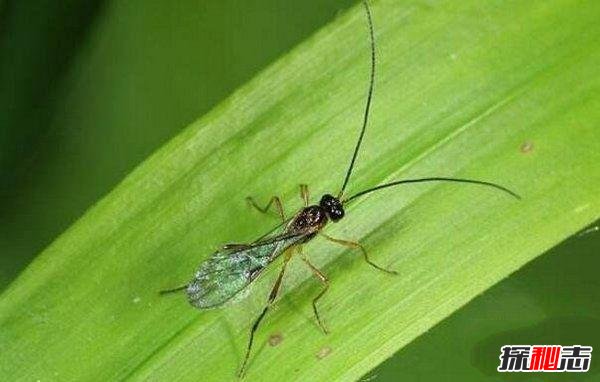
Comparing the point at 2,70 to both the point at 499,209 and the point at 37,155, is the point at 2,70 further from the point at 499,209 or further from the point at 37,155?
the point at 499,209

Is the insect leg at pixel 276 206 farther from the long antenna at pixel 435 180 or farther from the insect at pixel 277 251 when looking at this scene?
the long antenna at pixel 435 180

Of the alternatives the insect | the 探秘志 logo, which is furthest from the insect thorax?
the 探秘志 logo

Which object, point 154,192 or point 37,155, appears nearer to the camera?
point 154,192

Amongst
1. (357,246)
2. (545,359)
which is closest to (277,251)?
(357,246)

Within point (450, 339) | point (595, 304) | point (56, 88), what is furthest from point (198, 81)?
point (595, 304)

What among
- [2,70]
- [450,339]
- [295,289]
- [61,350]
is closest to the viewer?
[61,350]

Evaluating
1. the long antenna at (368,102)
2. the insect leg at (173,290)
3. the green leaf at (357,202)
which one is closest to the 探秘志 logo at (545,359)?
the green leaf at (357,202)
